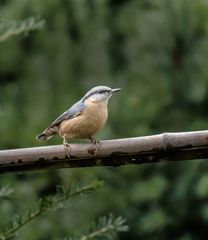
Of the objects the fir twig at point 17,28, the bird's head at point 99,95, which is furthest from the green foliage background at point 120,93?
the fir twig at point 17,28

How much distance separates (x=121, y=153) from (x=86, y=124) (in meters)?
1.08

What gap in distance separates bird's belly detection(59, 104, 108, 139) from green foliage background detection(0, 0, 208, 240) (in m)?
2.46

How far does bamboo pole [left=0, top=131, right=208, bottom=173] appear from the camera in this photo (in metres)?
1.94

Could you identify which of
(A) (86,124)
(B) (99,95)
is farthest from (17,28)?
(B) (99,95)

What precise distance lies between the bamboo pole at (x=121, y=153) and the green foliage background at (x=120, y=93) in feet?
11.5

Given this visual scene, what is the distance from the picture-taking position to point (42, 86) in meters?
6.68

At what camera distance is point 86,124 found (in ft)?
9.98

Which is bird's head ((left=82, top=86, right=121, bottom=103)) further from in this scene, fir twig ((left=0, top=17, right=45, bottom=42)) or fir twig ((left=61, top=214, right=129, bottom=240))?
fir twig ((left=61, top=214, right=129, bottom=240))

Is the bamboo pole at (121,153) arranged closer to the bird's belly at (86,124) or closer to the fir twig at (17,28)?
the fir twig at (17,28)

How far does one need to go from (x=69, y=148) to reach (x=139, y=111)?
13.7 ft

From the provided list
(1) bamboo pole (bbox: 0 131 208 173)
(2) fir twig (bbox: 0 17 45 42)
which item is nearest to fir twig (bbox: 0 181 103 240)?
(1) bamboo pole (bbox: 0 131 208 173)

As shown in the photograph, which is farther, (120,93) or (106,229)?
(120,93)

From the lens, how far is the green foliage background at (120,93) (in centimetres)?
591

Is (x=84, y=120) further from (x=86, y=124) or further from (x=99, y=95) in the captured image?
(x=99, y=95)
